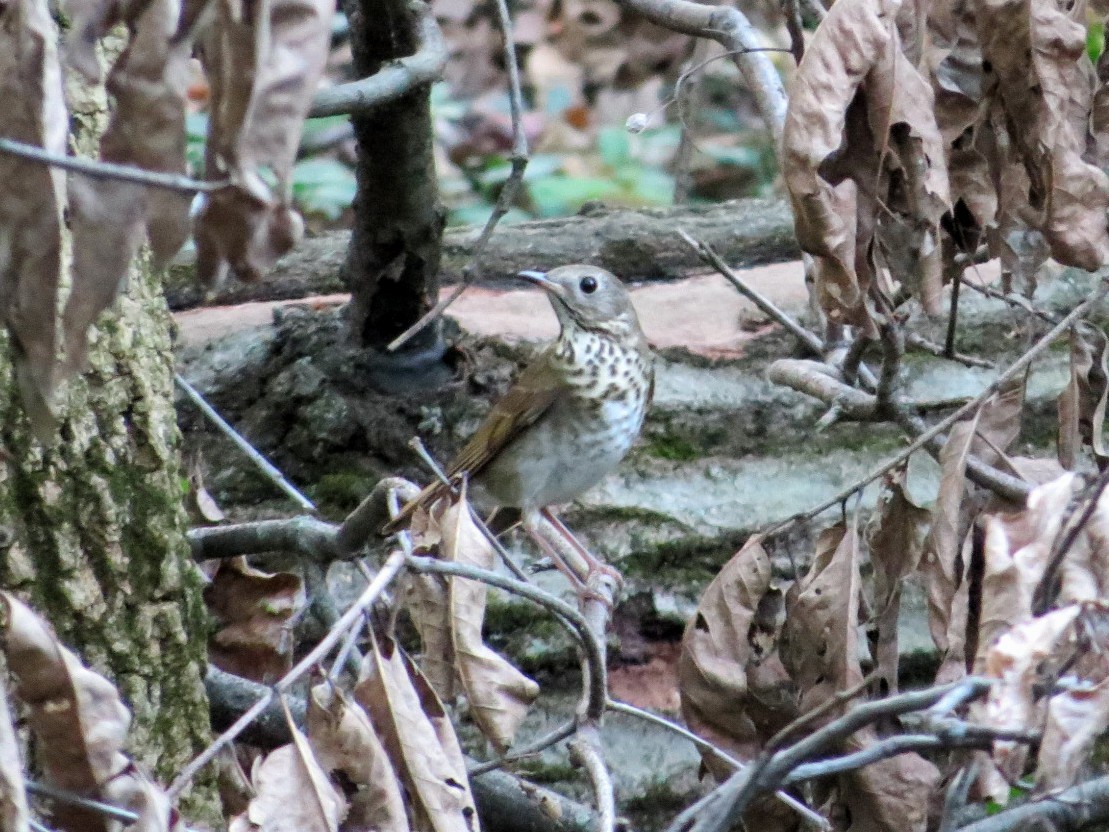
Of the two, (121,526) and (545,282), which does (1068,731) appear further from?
(545,282)

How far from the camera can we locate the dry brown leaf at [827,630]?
237 cm

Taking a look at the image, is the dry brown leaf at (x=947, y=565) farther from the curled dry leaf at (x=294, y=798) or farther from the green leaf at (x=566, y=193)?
the green leaf at (x=566, y=193)

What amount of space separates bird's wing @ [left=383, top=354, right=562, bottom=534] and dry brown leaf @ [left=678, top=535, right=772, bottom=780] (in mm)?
1334

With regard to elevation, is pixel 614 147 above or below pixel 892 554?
below

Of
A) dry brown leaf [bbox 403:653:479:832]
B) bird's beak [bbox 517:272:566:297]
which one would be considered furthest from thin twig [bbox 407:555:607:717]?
bird's beak [bbox 517:272:566:297]

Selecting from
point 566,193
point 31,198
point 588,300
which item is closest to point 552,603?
point 31,198

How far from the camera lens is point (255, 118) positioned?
51.3 inches

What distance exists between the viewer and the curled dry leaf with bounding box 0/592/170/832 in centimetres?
149

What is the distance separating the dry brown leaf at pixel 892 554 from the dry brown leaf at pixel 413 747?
827 millimetres

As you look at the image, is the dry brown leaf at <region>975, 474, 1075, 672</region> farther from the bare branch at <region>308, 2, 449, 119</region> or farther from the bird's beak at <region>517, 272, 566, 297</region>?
the bird's beak at <region>517, 272, 566, 297</region>

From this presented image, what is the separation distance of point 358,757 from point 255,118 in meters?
0.82

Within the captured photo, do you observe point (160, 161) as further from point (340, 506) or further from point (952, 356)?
point (340, 506)

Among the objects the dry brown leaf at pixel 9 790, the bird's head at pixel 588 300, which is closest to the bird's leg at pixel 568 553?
the bird's head at pixel 588 300

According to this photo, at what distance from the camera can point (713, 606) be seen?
8.26 feet
